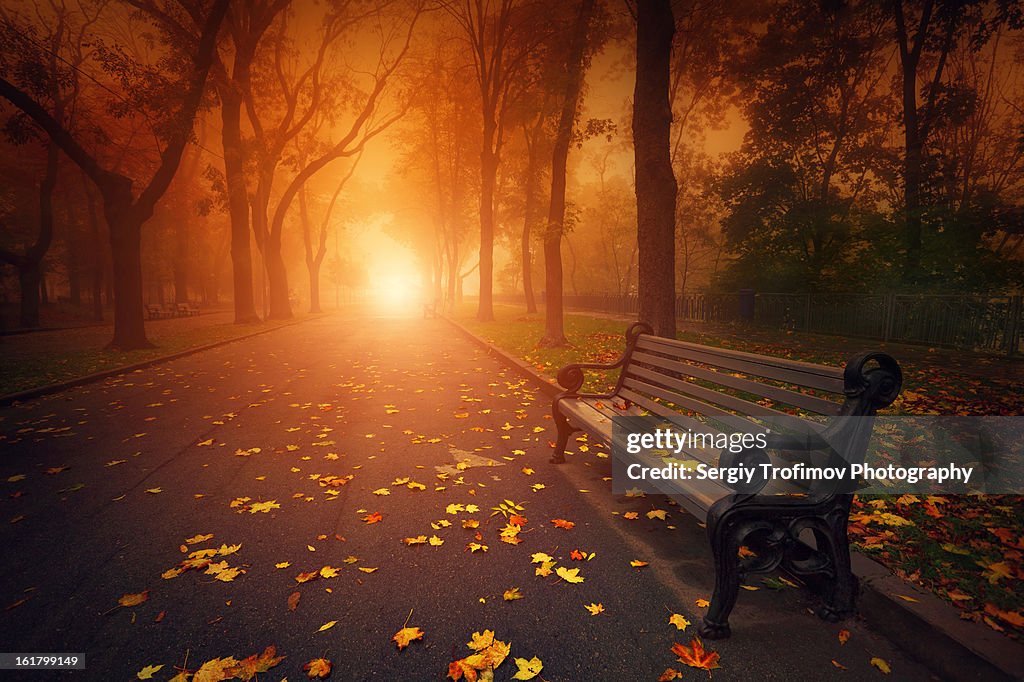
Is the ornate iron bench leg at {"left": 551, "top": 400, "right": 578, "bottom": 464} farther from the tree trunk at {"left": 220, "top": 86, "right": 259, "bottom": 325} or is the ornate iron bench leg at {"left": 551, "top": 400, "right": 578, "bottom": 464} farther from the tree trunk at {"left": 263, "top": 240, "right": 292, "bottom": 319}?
the tree trunk at {"left": 263, "top": 240, "right": 292, "bottom": 319}

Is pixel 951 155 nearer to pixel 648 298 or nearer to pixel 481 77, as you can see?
pixel 481 77

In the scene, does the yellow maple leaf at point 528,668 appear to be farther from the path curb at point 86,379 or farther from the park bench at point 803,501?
the path curb at point 86,379

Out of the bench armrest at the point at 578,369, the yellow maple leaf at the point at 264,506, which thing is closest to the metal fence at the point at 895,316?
the bench armrest at the point at 578,369

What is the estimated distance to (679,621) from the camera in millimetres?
2150

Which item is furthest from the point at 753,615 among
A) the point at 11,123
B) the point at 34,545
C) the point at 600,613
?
the point at 11,123

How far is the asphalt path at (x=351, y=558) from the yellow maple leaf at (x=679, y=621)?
3 cm

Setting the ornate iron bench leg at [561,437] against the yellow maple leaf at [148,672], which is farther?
the ornate iron bench leg at [561,437]

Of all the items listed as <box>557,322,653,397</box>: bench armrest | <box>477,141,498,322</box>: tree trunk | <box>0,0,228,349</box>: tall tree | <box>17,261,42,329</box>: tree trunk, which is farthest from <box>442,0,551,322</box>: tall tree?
<box>17,261,42,329</box>: tree trunk

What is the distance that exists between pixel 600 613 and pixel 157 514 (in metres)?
3.17

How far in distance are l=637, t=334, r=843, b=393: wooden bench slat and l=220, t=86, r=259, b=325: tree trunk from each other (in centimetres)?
1986

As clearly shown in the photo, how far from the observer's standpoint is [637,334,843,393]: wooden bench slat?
7.07 ft

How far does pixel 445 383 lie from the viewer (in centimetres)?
805

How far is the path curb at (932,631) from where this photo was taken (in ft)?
5.54

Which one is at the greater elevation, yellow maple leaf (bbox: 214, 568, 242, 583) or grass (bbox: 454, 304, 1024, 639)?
grass (bbox: 454, 304, 1024, 639)
